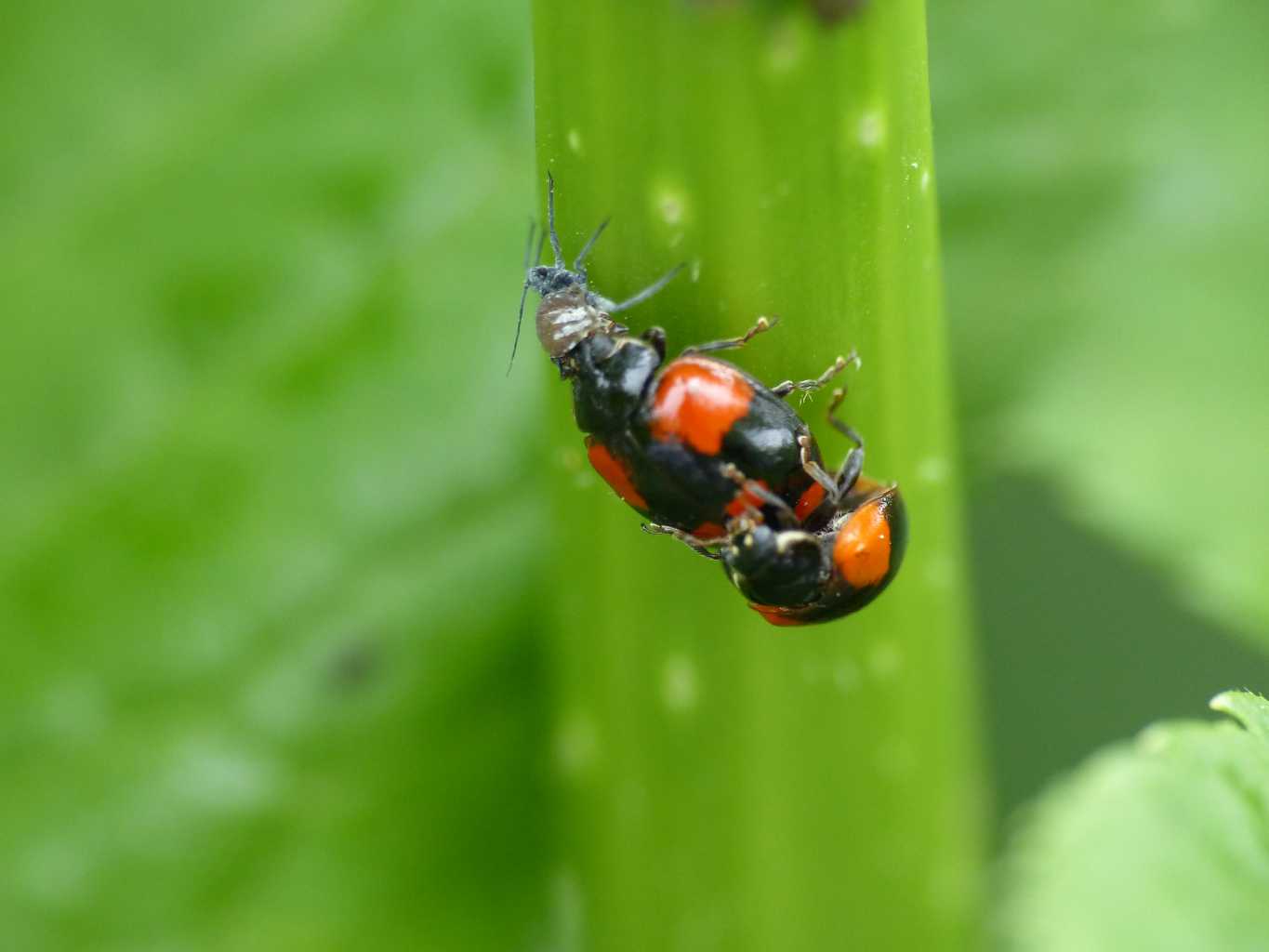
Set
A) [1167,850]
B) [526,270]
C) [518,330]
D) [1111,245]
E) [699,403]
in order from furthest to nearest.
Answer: [1111,245]
[518,330]
[526,270]
[699,403]
[1167,850]

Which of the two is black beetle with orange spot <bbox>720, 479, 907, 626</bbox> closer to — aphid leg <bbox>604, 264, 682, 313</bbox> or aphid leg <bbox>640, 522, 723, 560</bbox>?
aphid leg <bbox>640, 522, 723, 560</bbox>

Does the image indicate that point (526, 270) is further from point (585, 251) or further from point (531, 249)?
point (585, 251)

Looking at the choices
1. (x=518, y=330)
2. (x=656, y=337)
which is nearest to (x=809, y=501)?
(x=656, y=337)

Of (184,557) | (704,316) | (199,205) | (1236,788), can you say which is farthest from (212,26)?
(1236,788)

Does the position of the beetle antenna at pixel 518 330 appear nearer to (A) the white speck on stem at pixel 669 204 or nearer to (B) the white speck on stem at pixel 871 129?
(A) the white speck on stem at pixel 669 204

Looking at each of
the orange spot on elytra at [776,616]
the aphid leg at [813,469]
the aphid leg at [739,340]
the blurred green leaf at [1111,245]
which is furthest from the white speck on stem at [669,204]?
the blurred green leaf at [1111,245]

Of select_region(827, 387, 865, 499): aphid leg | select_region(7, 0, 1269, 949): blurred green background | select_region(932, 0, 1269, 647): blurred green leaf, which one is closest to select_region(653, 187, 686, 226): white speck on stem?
select_region(827, 387, 865, 499): aphid leg
